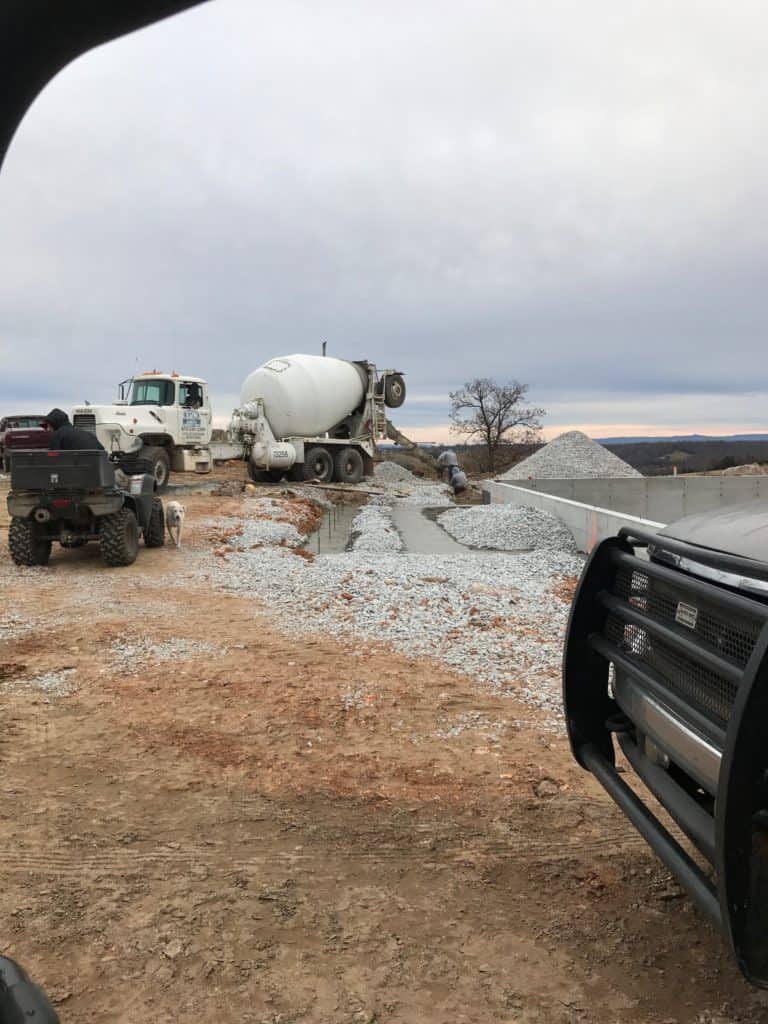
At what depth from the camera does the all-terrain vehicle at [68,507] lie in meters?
10.2

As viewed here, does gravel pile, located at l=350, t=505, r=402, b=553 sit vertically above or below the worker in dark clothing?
below

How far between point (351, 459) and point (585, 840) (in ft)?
84.6

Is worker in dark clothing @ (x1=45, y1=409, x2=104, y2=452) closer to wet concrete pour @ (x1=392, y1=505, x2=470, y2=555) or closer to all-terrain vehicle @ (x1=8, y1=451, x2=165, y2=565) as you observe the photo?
all-terrain vehicle @ (x1=8, y1=451, x2=165, y2=565)

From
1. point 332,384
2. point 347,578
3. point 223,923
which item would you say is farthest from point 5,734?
point 332,384

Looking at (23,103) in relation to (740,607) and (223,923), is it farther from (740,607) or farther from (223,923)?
(223,923)

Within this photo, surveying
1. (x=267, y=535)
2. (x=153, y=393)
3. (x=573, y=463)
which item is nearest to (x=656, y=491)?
(x=573, y=463)

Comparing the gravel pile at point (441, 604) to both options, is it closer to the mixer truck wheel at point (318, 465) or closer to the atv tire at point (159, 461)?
the atv tire at point (159, 461)

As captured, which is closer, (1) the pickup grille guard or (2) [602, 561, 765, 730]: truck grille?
(1) the pickup grille guard

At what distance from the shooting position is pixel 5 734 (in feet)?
16.3

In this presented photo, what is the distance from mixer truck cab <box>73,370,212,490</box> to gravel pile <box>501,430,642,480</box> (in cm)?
1122

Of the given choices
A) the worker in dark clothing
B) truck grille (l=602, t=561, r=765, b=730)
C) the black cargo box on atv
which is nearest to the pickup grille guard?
truck grille (l=602, t=561, r=765, b=730)

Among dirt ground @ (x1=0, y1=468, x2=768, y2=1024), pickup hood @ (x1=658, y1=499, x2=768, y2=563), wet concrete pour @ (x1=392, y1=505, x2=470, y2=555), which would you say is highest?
pickup hood @ (x1=658, y1=499, x2=768, y2=563)

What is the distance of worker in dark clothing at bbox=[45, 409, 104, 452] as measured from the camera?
10.8m

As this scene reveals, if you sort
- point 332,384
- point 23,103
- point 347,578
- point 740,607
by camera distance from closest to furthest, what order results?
point 23,103
point 740,607
point 347,578
point 332,384
